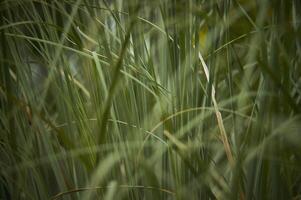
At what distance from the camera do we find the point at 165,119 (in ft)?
1.83

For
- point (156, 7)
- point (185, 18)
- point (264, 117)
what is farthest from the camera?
point (156, 7)

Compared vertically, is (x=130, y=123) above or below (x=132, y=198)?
above

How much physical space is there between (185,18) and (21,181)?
0.34 metres

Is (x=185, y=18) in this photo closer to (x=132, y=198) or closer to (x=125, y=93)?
(x=125, y=93)

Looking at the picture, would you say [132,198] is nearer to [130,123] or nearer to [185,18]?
[130,123]

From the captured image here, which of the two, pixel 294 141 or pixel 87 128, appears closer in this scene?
pixel 294 141

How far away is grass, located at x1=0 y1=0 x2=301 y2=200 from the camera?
535 mm

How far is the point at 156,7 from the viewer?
28.4 inches

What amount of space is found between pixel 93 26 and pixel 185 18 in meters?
0.17

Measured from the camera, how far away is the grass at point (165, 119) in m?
0.53

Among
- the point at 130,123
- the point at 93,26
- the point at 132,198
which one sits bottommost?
the point at 132,198

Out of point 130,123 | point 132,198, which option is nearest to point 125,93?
point 130,123

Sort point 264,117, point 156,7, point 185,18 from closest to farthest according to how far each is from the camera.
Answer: point 264,117, point 185,18, point 156,7

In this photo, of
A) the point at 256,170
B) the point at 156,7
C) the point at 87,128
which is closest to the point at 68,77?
the point at 87,128
